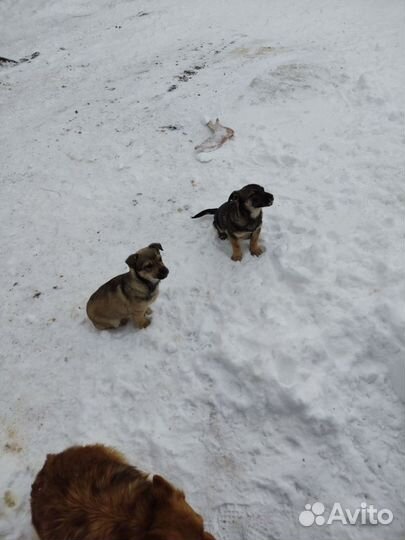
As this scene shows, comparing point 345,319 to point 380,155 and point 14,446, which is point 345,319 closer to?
point 380,155

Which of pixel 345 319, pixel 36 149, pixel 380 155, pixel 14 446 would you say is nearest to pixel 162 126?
pixel 36 149

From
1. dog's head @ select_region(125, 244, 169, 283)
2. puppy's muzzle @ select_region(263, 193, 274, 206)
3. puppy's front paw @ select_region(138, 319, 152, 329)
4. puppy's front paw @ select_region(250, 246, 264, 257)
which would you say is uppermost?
puppy's muzzle @ select_region(263, 193, 274, 206)

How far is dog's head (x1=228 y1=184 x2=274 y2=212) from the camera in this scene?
5.01 m

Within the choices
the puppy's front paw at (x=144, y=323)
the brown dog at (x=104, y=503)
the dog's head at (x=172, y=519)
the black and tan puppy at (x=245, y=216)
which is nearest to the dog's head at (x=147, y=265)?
the puppy's front paw at (x=144, y=323)

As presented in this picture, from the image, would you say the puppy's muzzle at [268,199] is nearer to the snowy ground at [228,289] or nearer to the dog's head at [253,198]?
the dog's head at [253,198]

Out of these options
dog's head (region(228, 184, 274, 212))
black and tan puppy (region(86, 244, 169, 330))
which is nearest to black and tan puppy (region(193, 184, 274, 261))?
dog's head (region(228, 184, 274, 212))

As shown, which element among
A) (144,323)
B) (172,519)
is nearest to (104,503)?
(172,519)

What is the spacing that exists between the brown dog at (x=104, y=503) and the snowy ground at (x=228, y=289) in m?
0.91

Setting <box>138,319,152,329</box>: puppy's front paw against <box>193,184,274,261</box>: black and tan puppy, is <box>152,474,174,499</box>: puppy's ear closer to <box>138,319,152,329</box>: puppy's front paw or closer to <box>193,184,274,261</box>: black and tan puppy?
<box>138,319,152,329</box>: puppy's front paw

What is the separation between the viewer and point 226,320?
5.00 metres

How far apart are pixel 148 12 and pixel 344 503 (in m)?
19.6

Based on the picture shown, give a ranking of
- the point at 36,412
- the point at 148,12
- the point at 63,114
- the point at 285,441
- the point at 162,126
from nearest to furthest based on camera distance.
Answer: the point at 285,441, the point at 36,412, the point at 162,126, the point at 63,114, the point at 148,12

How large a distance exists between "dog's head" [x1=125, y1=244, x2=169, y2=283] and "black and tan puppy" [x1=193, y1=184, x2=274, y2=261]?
1.34 meters

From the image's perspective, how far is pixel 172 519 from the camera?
8.41 ft
